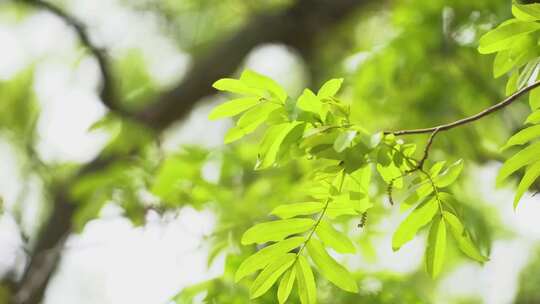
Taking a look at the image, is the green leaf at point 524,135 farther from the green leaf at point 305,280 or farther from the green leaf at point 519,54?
the green leaf at point 305,280

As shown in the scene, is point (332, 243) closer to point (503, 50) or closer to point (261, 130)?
point (503, 50)

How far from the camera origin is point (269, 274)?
1.23m

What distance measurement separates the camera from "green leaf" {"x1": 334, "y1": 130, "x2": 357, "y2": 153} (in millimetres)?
1000

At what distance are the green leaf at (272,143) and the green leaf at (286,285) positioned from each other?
238mm

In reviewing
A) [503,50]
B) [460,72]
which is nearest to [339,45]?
[460,72]

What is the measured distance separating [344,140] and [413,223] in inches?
9.9

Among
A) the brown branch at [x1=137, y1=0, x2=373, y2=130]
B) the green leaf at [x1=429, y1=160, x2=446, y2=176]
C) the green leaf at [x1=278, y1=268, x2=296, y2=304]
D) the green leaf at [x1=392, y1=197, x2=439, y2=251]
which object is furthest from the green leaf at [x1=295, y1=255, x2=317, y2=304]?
the brown branch at [x1=137, y1=0, x2=373, y2=130]

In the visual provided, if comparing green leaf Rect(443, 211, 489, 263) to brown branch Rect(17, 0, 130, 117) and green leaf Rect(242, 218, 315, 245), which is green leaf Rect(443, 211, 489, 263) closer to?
green leaf Rect(242, 218, 315, 245)

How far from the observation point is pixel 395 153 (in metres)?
1.09

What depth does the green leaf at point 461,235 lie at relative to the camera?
1.17 meters

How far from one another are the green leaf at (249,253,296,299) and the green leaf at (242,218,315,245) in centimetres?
4

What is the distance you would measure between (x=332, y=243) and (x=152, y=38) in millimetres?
3802

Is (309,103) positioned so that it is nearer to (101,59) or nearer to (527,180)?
(527,180)

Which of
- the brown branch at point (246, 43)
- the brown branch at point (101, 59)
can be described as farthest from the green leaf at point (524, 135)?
the brown branch at point (246, 43)
